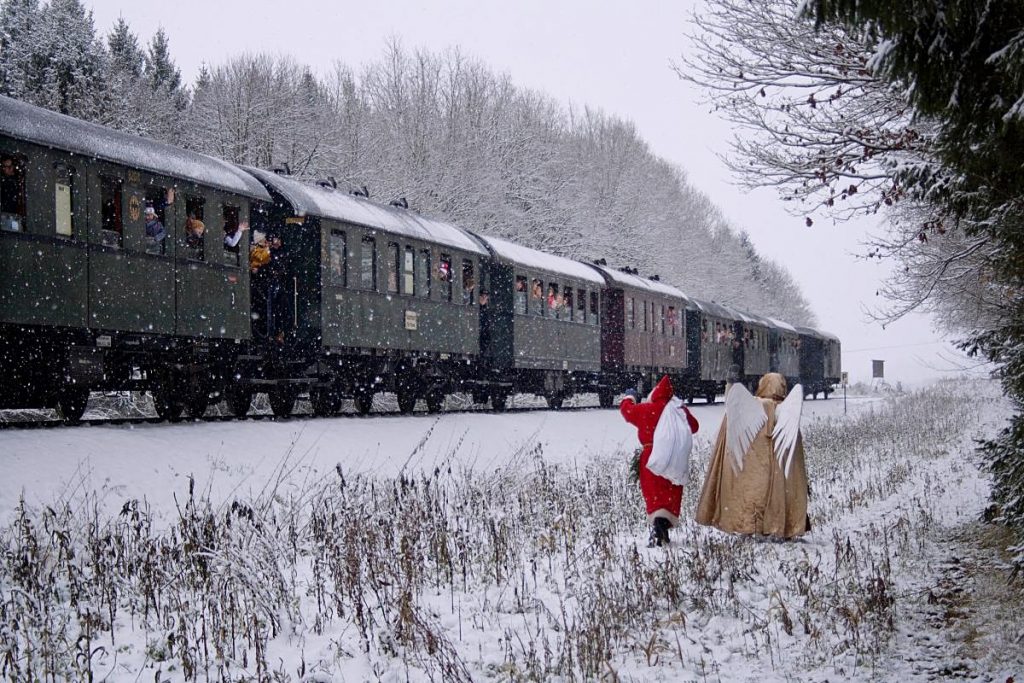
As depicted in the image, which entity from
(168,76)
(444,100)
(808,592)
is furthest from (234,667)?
(168,76)

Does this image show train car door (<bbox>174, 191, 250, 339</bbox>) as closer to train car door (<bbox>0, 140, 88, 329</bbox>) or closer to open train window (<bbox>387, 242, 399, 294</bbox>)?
train car door (<bbox>0, 140, 88, 329</bbox>)

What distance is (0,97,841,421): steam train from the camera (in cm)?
1080

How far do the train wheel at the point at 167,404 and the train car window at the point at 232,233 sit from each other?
193 cm

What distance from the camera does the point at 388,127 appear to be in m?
36.2

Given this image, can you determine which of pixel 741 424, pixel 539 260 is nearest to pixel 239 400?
pixel 741 424

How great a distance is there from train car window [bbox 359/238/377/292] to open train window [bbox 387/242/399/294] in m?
0.41

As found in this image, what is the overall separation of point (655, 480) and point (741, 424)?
86 cm

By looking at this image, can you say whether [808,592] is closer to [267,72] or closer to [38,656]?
[38,656]

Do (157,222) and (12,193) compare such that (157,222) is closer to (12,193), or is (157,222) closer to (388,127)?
(12,193)

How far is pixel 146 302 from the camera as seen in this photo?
12.1 m

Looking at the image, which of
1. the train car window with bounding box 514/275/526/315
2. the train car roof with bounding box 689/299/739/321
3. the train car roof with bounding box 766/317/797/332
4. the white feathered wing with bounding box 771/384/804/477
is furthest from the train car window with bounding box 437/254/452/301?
the train car roof with bounding box 766/317/797/332

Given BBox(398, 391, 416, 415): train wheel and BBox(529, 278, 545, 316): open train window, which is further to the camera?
BBox(529, 278, 545, 316): open train window

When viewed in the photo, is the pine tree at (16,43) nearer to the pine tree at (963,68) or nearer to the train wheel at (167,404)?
the train wheel at (167,404)

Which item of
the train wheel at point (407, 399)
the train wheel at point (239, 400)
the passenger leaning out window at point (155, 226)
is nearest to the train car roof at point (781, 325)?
the train wheel at point (407, 399)
